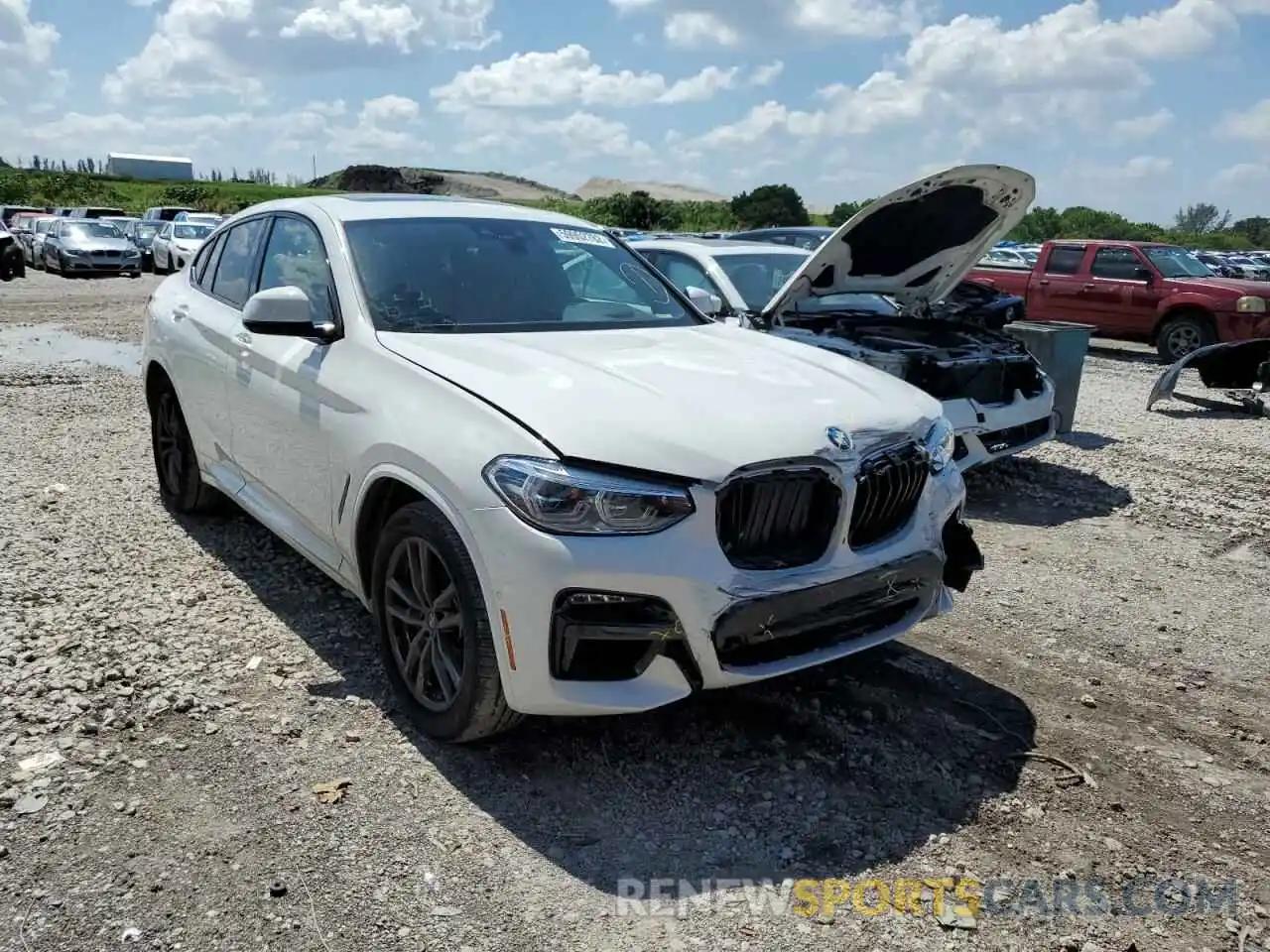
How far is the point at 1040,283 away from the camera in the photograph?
15672mm

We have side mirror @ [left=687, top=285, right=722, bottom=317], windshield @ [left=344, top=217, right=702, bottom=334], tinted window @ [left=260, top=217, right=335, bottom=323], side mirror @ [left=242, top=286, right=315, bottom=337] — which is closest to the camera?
side mirror @ [left=242, top=286, right=315, bottom=337]

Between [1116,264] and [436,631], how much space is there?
47.2 ft

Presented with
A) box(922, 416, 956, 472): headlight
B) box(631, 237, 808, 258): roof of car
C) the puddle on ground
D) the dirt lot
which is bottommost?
the dirt lot

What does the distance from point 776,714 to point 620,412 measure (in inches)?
51.1

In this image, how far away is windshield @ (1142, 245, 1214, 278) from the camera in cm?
1471

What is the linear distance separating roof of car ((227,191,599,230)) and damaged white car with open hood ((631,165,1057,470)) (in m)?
1.51

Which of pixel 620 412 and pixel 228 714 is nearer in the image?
pixel 620 412

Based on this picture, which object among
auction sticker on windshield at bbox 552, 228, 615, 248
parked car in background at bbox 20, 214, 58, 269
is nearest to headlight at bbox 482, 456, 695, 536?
auction sticker on windshield at bbox 552, 228, 615, 248

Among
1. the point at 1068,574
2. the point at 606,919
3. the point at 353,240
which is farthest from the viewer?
the point at 1068,574

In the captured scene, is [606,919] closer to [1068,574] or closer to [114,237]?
[1068,574]

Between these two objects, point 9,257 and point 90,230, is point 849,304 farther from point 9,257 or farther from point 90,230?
point 90,230

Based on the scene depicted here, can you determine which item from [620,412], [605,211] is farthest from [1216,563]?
[605,211]

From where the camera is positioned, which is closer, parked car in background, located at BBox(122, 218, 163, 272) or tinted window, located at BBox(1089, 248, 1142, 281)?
tinted window, located at BBox(1089, 248, 1142, 281)

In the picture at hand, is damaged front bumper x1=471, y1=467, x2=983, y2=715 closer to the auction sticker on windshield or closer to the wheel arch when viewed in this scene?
the auction sticker on windshield
